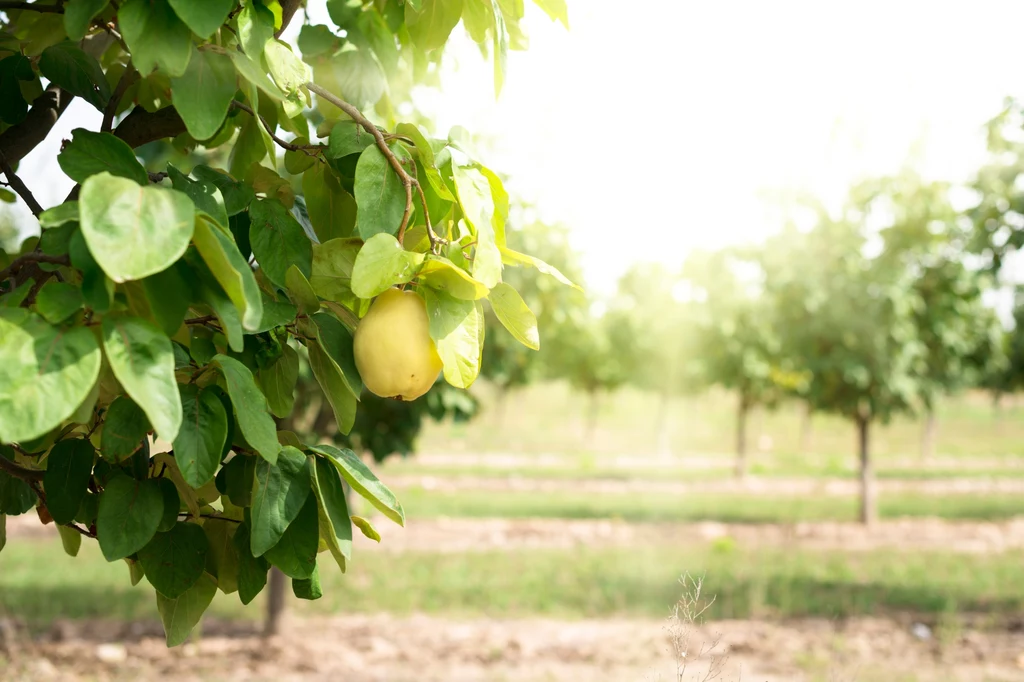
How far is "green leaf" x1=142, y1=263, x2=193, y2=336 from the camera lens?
91cm

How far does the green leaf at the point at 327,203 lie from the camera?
1.36 meters

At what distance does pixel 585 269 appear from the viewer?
25.0 feet

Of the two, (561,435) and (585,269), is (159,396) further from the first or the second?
(561,435)

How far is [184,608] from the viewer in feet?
4.27

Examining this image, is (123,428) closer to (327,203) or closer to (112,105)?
→ (327,203)

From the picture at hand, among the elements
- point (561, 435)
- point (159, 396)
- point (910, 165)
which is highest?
point (910, 165)

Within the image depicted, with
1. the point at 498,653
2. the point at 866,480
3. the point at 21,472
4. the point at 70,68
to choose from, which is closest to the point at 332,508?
the point at 21,472

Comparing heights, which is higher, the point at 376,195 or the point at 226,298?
the point at 376,195

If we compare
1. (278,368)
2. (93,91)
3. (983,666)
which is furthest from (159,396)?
(983,666)

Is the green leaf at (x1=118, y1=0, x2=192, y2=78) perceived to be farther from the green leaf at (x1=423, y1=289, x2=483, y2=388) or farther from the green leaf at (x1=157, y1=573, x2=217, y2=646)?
the green leaf at (x1=157, y1=573, x2=217, y2=646)

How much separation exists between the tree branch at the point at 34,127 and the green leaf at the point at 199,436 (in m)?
0.86

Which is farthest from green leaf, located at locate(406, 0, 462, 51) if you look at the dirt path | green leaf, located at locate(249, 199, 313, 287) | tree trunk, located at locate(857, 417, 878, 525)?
tree trunk, located at locate(857, 417, 878, 525)

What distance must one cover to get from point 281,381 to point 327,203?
307 millimetres

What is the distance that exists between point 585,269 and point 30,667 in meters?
5.06
